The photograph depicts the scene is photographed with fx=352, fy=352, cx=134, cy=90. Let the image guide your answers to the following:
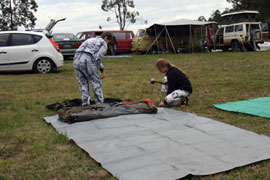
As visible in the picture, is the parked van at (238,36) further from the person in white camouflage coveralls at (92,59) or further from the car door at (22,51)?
the person in white camouflage coveralls at (92,59)

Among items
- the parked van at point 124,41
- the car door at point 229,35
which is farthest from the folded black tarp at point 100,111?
the car door at point 229,35

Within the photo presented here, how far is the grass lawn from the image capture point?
326 cm

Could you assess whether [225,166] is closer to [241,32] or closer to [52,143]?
[52,143]

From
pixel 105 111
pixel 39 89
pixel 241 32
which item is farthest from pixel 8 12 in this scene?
pixel 105 111

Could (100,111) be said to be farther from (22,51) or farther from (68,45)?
(68,45)

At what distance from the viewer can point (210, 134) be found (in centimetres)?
432

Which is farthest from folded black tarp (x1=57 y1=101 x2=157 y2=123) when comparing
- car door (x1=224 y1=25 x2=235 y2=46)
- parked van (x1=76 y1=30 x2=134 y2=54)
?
car door (x1=224 y1=25 x2=235 y2=46)

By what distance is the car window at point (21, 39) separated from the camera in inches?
442

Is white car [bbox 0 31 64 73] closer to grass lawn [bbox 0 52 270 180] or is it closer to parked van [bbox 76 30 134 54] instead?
grass lawn [bbox 0 52 270 180]

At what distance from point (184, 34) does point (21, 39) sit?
15032 mm

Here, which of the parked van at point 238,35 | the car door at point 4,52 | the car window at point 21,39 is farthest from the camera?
the parked van at point 238,35

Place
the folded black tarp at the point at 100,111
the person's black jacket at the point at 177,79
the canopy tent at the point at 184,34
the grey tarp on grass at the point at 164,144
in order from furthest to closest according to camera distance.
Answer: the canopy tent at the point at 184,34
the person's black jacket at the point at 177,79
the folded black tarp at the point at 100,111
the grey tarp on grass at the point at 164,144

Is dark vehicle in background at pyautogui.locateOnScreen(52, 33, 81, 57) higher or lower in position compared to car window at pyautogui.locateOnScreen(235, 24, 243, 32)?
lower

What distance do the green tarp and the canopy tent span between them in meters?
17.1
